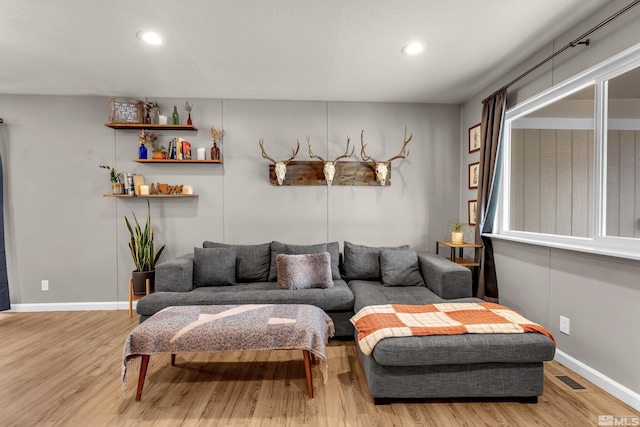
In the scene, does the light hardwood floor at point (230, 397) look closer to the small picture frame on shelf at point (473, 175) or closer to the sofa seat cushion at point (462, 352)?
the sofa seat cushion at point (462, 352)

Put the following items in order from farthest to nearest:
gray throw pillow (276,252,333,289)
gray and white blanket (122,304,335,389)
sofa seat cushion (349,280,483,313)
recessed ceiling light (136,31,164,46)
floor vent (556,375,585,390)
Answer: gray throw pillow (276,252,333,289) < sofa seat cushion (349,280,483,313) < recessed ceiling light (136,31,164,46) < floor vent (556,375,585,390) < gray and white blanket (122,304,335,389)

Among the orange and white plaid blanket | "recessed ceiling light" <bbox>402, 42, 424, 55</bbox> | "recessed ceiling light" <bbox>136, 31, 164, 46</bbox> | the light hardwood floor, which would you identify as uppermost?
"recessed ceiling light" <bbox>136, 31, 164, 46</bbox>

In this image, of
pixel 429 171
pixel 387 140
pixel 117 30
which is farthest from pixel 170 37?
pixel 429 171

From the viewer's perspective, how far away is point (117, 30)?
2.27 m

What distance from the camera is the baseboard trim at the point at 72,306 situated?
368 centimetres

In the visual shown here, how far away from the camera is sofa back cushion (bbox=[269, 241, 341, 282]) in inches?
134

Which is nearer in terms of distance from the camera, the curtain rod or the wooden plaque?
the curtain rod

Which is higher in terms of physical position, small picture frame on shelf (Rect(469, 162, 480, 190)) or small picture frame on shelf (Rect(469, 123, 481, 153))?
small picture frame on shelf (Rect(469, 123, 481, 153))

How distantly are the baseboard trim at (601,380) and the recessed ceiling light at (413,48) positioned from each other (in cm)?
276

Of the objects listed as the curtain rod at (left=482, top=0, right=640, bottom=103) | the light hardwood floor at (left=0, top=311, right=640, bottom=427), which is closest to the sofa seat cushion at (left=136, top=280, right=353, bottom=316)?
the light hardwood floor at (left=0, top=311, right=640, bottom=427)

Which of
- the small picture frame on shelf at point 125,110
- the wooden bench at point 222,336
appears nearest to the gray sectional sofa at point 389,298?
the wooden bench at point 222,336

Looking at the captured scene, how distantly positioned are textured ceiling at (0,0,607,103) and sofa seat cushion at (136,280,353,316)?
2.19 meters

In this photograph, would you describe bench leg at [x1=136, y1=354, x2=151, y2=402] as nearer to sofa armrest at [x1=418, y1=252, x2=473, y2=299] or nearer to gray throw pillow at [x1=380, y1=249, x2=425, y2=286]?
gray throw pillow at [x1=380, y1=249, x2=425, y2=286]

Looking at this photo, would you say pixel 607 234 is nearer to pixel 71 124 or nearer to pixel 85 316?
pixel 85 316
